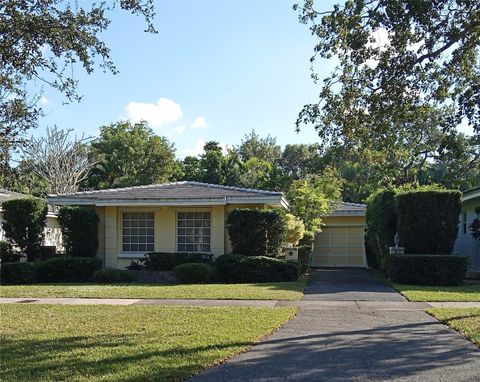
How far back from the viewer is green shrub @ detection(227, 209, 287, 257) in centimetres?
1992

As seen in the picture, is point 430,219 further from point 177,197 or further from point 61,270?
point 61,270

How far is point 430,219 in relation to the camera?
60.6ft

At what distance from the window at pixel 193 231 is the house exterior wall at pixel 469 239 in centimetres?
1086

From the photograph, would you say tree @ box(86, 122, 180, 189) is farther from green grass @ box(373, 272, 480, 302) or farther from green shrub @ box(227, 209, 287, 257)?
green grass @ box(373, 272, 480, 302)

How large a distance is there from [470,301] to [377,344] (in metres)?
6.12

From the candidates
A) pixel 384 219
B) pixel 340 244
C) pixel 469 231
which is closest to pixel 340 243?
pixel 340 244

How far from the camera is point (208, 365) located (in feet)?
23.3

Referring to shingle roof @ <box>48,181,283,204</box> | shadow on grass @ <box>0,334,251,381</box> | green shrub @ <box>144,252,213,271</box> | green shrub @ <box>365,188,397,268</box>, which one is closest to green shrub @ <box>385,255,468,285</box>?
green shrub @ <box>365,188,397,268</box>

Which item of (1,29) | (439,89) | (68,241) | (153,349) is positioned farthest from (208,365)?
(68,241)

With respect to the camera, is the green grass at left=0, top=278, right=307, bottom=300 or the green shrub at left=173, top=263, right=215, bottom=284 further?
the green shrub at left=173, top=263, right=215, bottom=284

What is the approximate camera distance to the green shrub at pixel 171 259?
21.2m

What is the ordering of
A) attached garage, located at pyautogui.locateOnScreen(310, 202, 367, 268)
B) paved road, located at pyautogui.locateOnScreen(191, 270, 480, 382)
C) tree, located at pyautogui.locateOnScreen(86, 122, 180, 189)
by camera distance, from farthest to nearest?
tree, located at pyautogui.locateOnScreen(86, 122, 180, 189) → attached garage, located at pyautogui.locateOnScreen(310, 202, 367, 268) → paved road, located at pyautogui.locateOnScreen(191, 270, 480, 382)

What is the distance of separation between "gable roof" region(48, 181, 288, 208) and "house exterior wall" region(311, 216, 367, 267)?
8.40m

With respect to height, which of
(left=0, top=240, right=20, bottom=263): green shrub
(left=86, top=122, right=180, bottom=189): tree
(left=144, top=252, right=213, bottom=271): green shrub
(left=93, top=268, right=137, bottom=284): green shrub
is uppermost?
(left=86, top=122, right=180, bottom=189): tree
